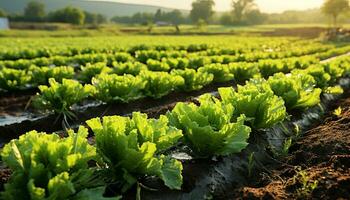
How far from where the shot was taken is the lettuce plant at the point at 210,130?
13.5 feet

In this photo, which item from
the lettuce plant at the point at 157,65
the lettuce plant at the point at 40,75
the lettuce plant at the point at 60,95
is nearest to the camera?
the lettuce plant at the point at 60,95

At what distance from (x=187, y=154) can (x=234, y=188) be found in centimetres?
69

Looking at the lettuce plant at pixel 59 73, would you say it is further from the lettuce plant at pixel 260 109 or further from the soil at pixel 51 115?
the lettuce plant at pixel 260 109

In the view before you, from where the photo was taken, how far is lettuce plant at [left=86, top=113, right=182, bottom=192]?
340 centimetres

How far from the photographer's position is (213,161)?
4453 mm

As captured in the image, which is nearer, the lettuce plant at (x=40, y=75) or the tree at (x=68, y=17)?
the lettuce plant at (x=40, y=75)

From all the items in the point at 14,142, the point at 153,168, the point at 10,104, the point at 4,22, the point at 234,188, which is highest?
the point at 14,142

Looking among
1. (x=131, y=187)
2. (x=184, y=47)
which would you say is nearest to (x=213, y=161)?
(x=131, y=187)

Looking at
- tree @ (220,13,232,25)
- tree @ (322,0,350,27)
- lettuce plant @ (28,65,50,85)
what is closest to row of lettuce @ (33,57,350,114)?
lettuce plant @ (28,65,50,85)

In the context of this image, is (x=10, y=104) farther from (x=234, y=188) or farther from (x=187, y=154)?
(x=234, y=188)

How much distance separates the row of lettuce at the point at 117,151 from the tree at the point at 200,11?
9574cm

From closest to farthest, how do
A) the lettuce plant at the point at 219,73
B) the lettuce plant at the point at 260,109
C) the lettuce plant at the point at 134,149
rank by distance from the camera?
the lettuce plant at the point at 134,149, the lettuce plant at the point at 260,109, the lettuce plant at the point at 219,73

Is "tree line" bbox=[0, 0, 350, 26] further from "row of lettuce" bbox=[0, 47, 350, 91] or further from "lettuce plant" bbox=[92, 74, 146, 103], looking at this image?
"lettuce plant" bbox=[92, 74, 146, 103]

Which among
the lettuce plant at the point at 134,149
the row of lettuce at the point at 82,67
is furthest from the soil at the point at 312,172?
the row of lettuce at the point at 82,67
